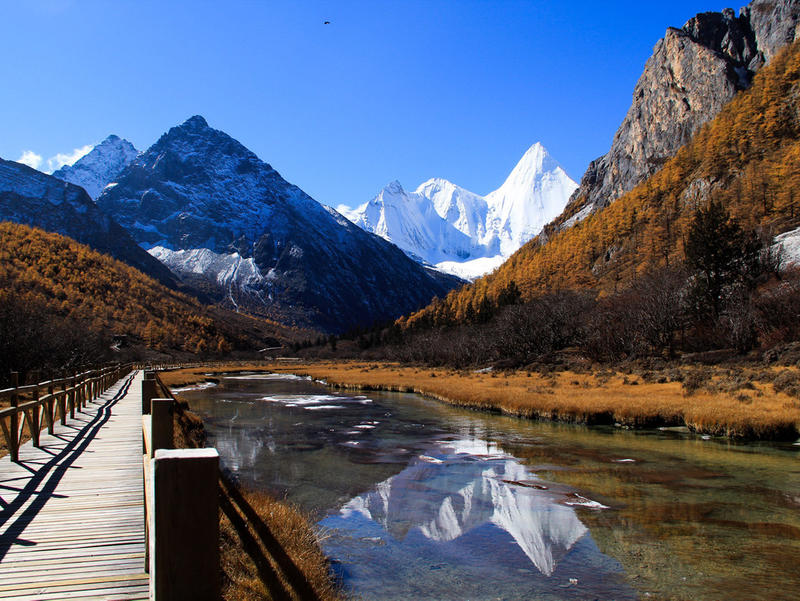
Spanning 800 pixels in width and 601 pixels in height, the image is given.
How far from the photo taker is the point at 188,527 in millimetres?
3686

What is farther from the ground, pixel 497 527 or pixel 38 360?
pixel 38 360

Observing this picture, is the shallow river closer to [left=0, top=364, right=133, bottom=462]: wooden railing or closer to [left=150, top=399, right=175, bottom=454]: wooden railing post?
[left=150, top=399, right=175, bottom=454]: wooden railing post

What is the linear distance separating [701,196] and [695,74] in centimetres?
7360

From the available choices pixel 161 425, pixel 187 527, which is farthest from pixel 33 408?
pixel 187 527

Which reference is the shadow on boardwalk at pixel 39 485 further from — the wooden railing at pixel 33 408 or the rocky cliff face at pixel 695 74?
the rocky cliff face at pixel 695 74

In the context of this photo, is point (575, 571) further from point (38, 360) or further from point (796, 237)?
point (796, 237)

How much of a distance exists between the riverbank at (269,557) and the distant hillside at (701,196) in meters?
96.4

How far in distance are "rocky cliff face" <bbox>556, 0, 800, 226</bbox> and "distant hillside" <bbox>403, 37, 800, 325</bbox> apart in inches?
628

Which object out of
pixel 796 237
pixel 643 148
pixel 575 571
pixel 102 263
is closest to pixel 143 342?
pixel 102 263

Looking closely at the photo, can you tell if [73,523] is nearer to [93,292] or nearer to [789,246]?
[789,246]

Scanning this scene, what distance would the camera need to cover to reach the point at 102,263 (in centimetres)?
19162

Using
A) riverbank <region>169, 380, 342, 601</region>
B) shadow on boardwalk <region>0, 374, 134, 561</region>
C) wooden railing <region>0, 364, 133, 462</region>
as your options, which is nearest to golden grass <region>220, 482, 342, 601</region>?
riverbank <region>169, 380, 342, 601</region>

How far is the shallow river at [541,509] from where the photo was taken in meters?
10.3

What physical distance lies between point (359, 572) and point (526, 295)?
14179cm
